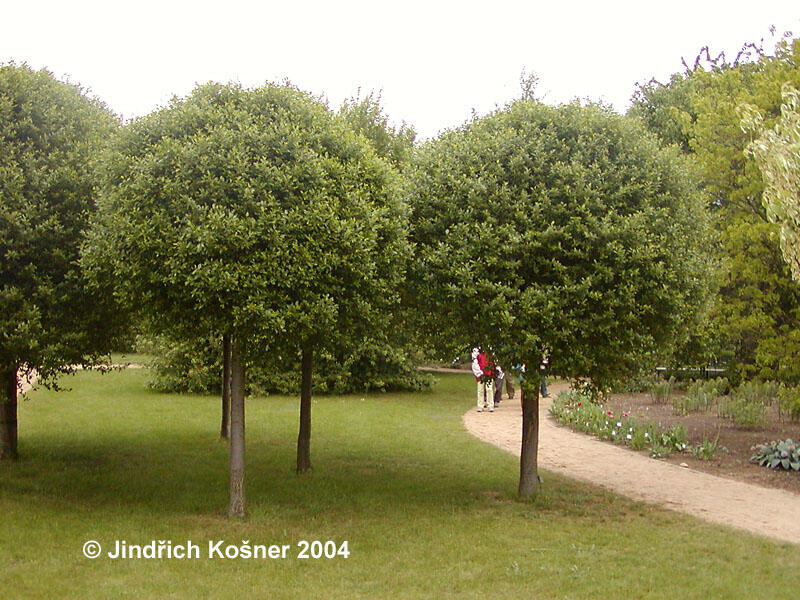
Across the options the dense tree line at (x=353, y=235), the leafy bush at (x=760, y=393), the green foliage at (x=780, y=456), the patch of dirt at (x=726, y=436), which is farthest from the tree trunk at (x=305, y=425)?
the leafy bush at (x=760, y=393)

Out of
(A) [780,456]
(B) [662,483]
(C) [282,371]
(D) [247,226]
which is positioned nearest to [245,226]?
(D) [247,226]

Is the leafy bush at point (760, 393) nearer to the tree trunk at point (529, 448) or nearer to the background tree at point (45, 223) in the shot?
the tree trunk at point (529, 448)

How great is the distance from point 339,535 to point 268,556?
0.96m

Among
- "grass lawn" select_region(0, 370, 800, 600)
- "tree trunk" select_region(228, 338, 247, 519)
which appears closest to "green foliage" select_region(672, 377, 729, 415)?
"grass lawn" select_region(0, 370, 800, 600)

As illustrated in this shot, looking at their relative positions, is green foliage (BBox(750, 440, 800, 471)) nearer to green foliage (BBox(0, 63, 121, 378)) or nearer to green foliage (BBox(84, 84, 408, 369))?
green foliage (BBox(84, 84, 408, 369))

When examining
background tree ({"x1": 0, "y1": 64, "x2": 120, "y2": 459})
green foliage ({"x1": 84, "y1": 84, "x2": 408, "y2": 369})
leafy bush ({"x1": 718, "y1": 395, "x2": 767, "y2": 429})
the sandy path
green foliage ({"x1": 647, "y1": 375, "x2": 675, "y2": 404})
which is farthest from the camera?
green foliage ({"x1": 647, "y1": 375, "x2": 675, "y2": 404})

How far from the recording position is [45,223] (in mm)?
8336

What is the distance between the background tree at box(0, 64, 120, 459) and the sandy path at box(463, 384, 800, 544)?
7.35 m

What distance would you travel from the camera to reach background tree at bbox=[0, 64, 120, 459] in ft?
26.9

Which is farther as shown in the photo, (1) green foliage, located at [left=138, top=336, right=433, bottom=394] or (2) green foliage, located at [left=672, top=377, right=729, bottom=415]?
(1) green foliage, located at [left=138, top=336, right=433, bottom=394]

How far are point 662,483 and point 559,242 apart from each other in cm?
477

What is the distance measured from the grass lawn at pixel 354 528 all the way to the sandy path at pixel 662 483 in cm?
55

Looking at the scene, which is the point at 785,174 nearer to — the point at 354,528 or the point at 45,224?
the point at 354,528

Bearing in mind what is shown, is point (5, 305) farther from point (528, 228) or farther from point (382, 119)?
point (382, 119)
